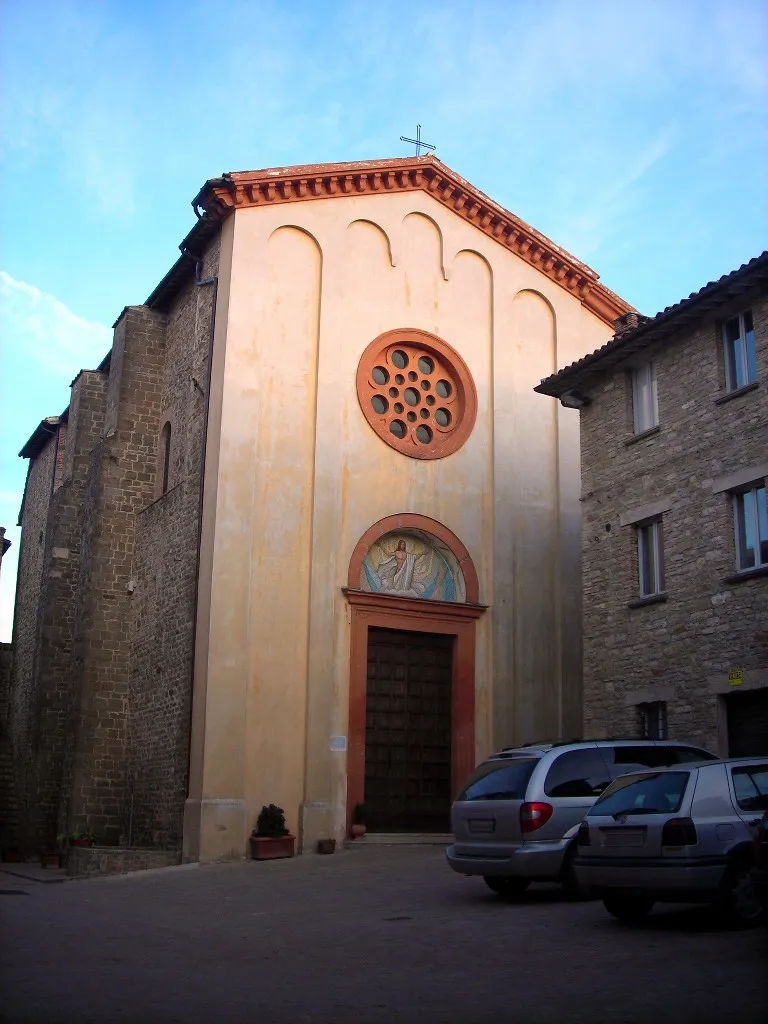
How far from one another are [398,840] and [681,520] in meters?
7.63

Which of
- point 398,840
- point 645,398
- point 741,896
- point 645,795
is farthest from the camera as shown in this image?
point 398,840

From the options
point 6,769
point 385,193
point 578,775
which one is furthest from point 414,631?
point 6,769

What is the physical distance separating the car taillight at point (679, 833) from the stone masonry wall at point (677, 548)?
6.81 metres

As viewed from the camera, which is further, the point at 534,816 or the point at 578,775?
the point at 578,775

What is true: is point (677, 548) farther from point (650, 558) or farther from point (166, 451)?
point (166, 451)

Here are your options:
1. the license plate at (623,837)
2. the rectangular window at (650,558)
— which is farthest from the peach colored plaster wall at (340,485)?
the license plate at (623,837)

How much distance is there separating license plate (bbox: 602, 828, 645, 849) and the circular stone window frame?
13131mm

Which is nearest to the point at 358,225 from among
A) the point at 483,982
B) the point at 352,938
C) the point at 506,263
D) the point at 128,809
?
the point at 506,263

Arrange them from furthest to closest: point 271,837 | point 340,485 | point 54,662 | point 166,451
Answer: point 54,662, point 166,451, point 340,485, point 271,837

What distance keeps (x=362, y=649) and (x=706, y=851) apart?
12222 millimetres

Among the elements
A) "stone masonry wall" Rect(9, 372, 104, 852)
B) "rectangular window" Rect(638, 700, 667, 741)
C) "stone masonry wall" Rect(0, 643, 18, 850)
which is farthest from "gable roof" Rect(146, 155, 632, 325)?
"stone masonry wall" Rect(0, 643, 18, 850)

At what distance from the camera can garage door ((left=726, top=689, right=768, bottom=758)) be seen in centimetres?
1592

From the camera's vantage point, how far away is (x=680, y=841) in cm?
923

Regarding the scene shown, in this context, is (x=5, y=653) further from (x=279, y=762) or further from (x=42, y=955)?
(x=42, y=955)
